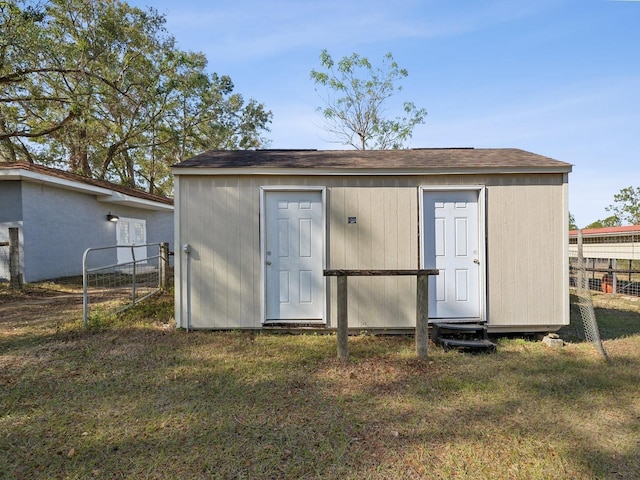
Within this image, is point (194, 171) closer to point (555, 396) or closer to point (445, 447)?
point (445, 447)

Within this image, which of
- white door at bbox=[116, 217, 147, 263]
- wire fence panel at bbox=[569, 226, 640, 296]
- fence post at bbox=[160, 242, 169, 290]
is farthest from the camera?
white door at bbox=[116, 217, 147, 263]

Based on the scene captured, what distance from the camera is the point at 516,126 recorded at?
1238cm

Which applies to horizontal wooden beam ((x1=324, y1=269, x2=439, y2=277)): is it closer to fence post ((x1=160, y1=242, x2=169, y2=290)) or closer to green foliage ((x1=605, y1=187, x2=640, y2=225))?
fence post ((x1=160, y1=242, x2=169, y2=290))

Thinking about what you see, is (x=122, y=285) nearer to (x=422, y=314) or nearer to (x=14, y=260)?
(x=14, y=260)

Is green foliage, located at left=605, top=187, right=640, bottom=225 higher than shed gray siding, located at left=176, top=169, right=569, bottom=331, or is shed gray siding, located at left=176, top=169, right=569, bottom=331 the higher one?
green foliage, located at left=605, top=187, right=640, bottom=225

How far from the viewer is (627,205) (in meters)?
33.0

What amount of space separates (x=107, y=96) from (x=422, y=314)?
50.0ft

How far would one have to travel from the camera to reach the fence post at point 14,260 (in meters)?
7.46

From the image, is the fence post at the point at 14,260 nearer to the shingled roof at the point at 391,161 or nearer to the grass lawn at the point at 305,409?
the grass lawn at the point at 305,409

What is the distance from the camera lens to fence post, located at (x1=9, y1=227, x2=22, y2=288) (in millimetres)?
7465

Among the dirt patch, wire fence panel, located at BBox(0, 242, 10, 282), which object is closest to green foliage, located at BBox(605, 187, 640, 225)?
the dirt patch

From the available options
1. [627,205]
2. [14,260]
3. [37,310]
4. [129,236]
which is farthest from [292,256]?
[627,205]

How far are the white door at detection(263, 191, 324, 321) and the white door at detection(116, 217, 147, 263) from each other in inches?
342

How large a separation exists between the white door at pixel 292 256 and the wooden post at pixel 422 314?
144cm
